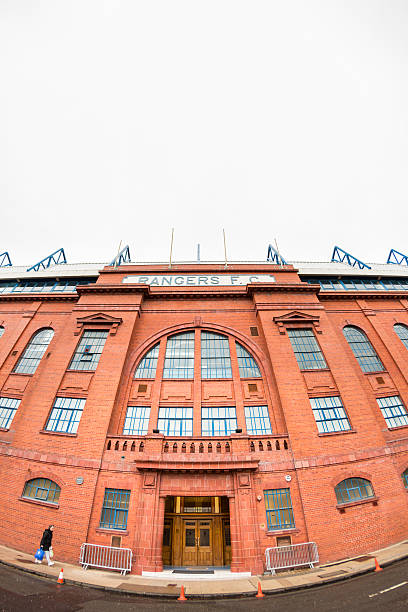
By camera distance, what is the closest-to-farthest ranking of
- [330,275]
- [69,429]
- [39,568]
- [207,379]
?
[39,568] < [69,429] < [207,379] < [330,275]

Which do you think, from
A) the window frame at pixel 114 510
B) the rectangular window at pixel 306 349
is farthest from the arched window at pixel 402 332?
the window frame at pixel 114 510

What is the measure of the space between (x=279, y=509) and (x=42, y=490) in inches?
510

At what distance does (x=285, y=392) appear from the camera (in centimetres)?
1658

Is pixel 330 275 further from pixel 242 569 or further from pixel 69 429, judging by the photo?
pixel 69 429

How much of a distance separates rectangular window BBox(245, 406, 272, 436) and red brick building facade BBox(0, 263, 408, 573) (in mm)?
81

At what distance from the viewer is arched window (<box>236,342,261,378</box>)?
18.7m

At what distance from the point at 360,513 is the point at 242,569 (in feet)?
22.3

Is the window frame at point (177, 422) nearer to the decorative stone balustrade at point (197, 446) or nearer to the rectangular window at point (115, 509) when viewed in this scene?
the decorative stone balustrade at point (197, 446)

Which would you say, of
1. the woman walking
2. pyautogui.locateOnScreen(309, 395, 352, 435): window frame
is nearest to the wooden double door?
the woman walking

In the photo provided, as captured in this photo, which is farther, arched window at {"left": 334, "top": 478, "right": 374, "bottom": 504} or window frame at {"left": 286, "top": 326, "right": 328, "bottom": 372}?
window frame at {"left": 286, "top": 326, "right": 328, "bottom": 372}

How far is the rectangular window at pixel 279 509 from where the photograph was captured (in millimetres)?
13250

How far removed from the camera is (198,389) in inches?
699

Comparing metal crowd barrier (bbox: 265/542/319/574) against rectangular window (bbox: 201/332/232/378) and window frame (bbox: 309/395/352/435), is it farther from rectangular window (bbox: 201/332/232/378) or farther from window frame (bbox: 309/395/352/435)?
rectangular window (bbox: 201/332/232/378)

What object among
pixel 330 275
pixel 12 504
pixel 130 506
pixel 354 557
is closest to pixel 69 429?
pixel 12 504
